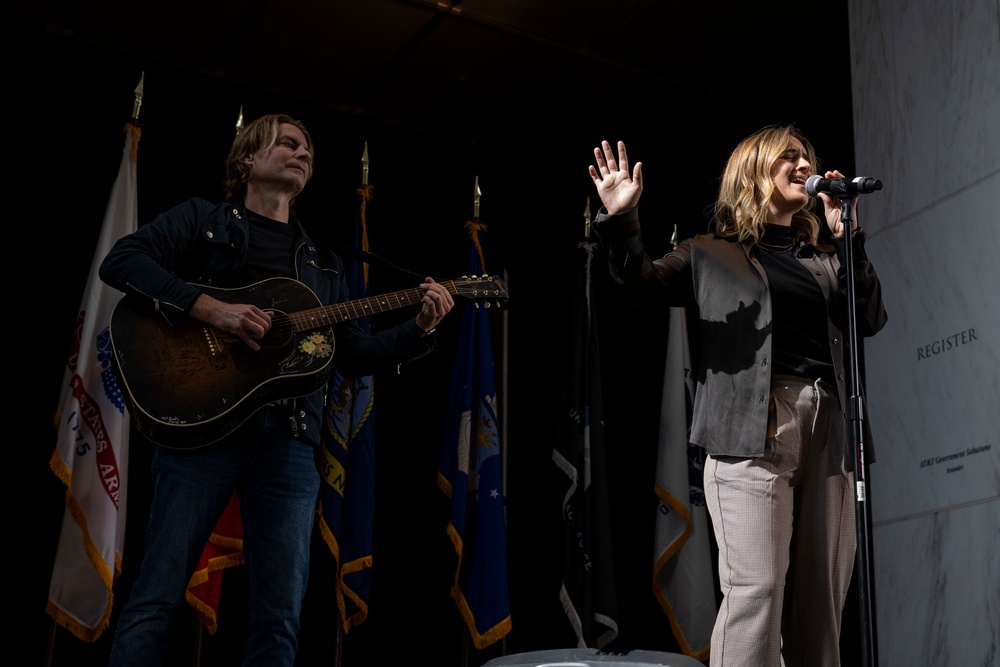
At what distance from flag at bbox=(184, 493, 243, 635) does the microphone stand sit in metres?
2.47

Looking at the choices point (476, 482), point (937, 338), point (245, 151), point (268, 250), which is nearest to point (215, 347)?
point (268, 250)

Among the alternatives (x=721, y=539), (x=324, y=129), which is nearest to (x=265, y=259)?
(x=721, y=539)

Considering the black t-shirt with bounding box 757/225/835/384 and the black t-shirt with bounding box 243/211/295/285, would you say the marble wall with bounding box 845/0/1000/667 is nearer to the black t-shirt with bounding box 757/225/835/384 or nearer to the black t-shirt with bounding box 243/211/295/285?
the black t-shirt with bounding box 757/225/835/384

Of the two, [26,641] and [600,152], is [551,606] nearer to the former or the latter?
[26,641]

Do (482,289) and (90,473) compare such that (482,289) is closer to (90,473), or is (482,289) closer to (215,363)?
(215,363)

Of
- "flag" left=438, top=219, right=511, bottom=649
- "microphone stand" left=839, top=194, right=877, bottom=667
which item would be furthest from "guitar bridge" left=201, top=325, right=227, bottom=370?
"flag" left=438, top=219, right=511, bottom=649

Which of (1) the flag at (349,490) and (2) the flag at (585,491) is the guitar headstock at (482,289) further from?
(2) the flag at (585,491)

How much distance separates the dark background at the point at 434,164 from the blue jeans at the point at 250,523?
1.85 m

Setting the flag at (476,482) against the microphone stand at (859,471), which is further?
the flag at (476,482)

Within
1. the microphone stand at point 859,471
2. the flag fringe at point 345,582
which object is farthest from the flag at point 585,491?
the microphone stand at point 859,471

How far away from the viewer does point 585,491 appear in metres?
4.76

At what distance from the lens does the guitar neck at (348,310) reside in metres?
2.74

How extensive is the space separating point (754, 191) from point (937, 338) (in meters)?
0.98

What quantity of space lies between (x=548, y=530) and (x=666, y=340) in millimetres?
1233
